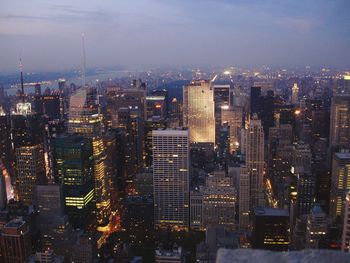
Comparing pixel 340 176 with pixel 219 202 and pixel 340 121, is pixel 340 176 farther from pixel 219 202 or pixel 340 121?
pixel 340 121

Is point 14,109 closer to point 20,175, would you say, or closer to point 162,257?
point 20,175

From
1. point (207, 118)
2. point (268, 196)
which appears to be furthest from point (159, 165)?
point (207, 118)

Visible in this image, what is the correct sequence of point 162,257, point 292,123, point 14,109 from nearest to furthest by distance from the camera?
point 162,257
point 14,109
point 292,123

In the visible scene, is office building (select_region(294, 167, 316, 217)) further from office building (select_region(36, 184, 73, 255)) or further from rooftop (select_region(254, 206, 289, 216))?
office building (select_region(36, 184, 73, 255))

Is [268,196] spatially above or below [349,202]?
below

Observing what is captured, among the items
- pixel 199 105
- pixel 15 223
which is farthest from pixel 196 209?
pixel 199 105

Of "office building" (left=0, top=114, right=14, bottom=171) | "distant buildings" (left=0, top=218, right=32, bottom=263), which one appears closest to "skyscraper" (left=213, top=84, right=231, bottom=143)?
"office building" (left=0, top=114, right=14, bottom=171)
